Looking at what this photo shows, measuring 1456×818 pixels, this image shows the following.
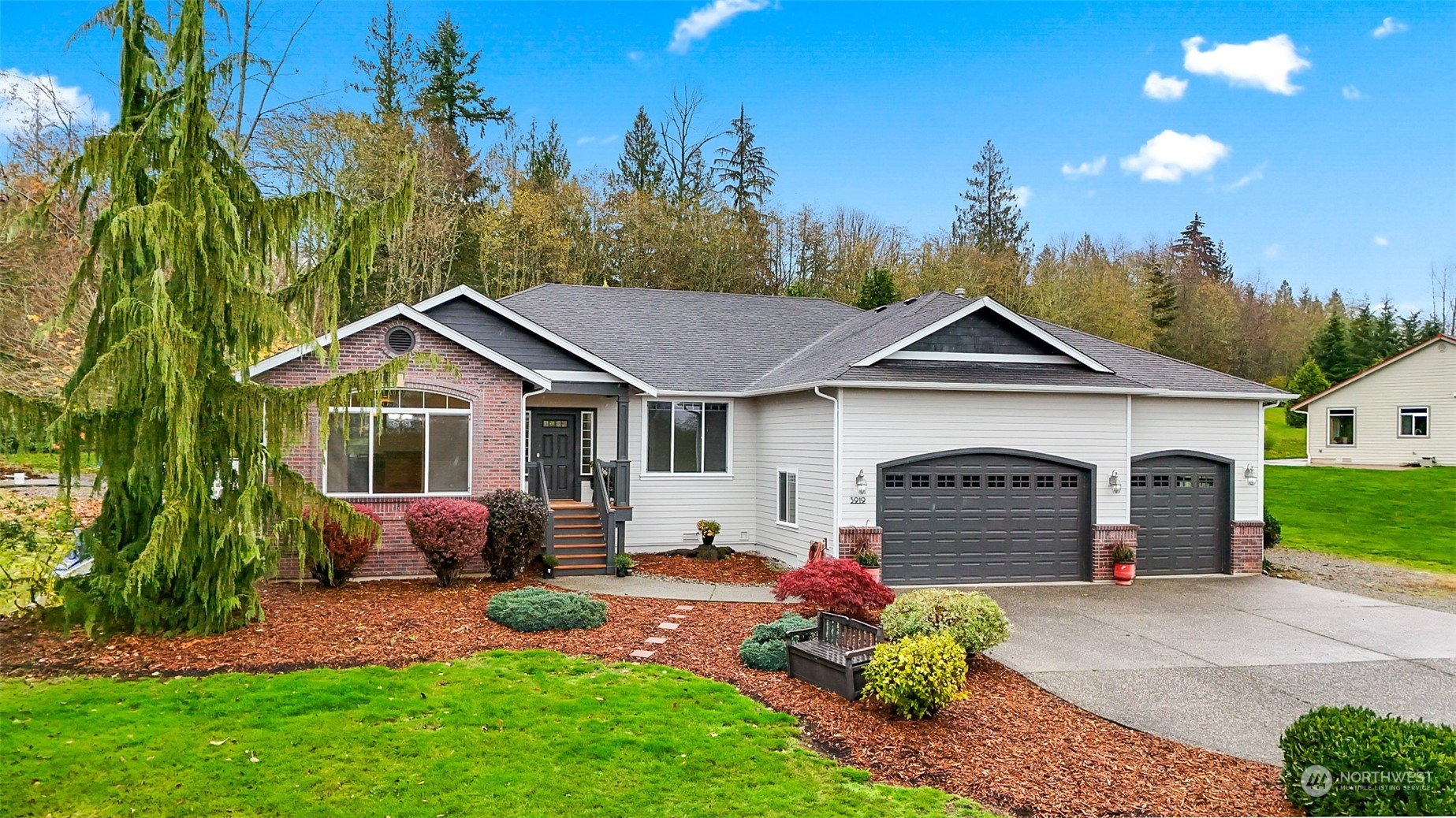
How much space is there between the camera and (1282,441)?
4028 cm

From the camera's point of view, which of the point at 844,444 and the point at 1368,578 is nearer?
the point at 844,444

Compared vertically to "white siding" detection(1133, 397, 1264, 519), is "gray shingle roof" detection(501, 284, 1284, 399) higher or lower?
higher

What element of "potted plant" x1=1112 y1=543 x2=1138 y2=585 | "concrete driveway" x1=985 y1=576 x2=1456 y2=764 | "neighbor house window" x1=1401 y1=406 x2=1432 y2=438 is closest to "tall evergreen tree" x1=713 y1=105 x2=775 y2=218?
"potted plant" x1=1112 y1=543 x2=1138 y2=585

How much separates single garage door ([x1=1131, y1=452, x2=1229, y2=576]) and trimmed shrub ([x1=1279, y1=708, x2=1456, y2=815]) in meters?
10.4

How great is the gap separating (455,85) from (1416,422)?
4048cm

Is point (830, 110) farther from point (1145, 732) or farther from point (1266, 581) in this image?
point (1145, 732)

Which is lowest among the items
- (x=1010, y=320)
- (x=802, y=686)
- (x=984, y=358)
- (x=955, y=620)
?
(x=802, y=686)

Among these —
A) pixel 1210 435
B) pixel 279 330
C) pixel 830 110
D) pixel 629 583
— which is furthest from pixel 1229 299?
pixel 279 330

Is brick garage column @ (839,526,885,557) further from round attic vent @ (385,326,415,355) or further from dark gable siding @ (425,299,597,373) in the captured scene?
round attic vent @ (385,326,415,355)

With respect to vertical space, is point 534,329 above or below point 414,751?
above

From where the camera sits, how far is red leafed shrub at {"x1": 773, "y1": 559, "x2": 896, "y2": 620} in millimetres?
9023

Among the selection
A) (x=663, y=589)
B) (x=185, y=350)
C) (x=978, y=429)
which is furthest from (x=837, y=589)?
(x=185, y=350)

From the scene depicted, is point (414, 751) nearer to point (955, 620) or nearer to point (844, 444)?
point (955, 620)

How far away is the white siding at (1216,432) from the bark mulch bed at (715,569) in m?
7.36
